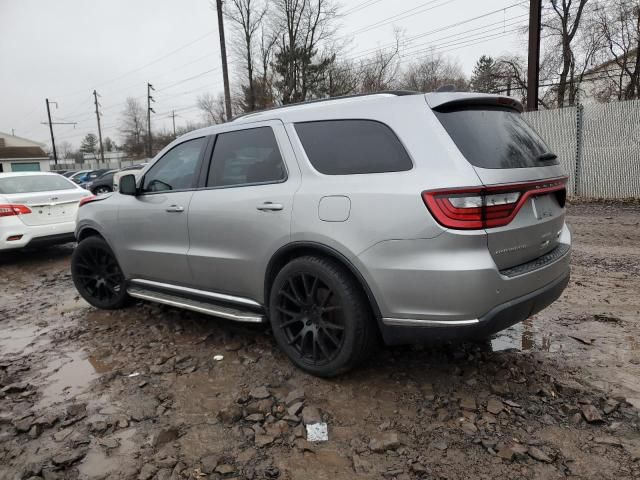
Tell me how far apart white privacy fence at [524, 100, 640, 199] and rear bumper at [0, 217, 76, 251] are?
11451mm

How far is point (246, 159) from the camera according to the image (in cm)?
356

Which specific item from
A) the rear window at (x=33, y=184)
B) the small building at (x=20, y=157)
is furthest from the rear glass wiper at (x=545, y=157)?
the small building at (x=20, y=157)

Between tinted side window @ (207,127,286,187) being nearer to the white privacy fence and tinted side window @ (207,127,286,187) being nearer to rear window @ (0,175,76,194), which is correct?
rear window @ (0,175,76,194)

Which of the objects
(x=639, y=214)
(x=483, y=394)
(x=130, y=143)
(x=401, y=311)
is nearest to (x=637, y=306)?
(x=483, y=394)

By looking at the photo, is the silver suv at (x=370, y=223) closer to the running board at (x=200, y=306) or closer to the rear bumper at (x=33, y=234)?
the running board at (x=200, y=306)

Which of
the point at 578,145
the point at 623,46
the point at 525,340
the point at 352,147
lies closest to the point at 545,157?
the point at 352,147

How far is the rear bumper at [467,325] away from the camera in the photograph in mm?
2527

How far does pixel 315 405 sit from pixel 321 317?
543 mm

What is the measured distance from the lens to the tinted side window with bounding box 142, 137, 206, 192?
395cm

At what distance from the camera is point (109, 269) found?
4801 millimetres

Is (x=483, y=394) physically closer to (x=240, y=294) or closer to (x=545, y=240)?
(x=545, y=240)

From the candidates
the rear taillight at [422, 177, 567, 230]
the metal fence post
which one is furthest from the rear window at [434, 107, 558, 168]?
the metal fence post

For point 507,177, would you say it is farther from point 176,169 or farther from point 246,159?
point 176,169

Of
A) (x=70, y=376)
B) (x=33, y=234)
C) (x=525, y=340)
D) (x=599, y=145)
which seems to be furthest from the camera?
(x=599, y=145)
